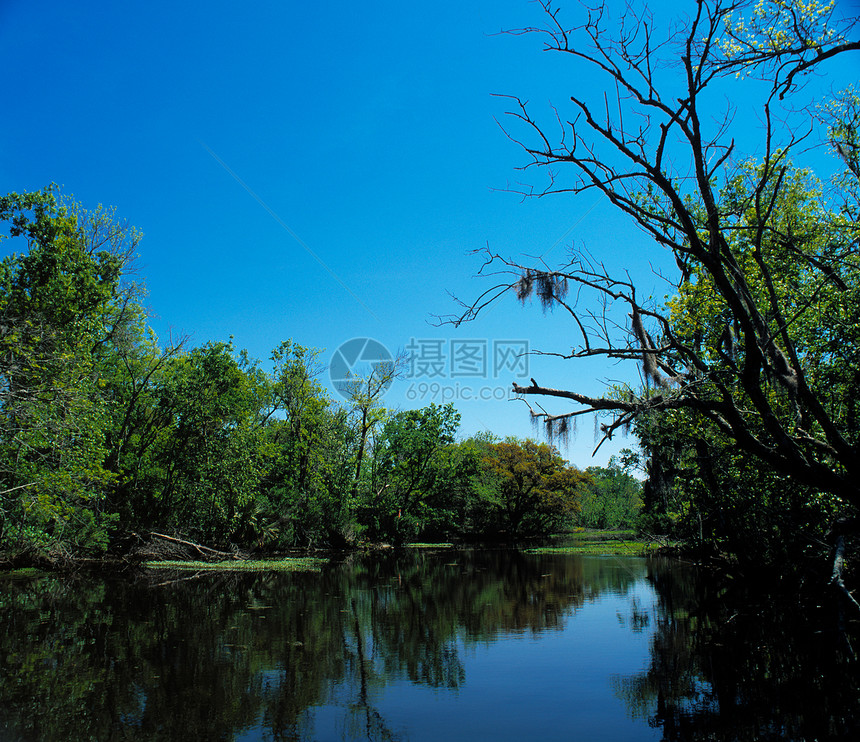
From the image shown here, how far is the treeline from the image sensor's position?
1523 centimetres

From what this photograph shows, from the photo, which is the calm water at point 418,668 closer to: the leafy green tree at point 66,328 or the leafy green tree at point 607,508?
the leafy green tree at point 66,328

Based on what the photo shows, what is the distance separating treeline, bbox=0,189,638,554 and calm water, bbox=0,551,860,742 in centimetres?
336

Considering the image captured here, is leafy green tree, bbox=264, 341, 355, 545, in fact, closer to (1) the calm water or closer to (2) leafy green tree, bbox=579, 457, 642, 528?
(1) the calm water

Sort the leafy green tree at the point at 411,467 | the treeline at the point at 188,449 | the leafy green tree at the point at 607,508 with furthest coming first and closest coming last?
the leafy green tree at the point at 607,508 → the leafy green tree at the point at 411,467 → the treeline at the point at 188,449

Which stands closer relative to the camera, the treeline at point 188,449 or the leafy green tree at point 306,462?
the treeline at point 188,449

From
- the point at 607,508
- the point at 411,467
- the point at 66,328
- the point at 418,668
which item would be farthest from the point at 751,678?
the point at 607,508

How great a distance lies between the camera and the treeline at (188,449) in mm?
15234

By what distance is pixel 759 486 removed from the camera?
42.2 ft

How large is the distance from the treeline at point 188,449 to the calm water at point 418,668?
336 centimetres

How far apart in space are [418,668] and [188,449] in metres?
22.9

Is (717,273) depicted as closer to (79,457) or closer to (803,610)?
(803,610)

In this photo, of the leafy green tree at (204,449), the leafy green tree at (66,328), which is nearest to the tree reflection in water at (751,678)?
the leafy green tree at (66,328)

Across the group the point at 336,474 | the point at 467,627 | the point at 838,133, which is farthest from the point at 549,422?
the point at 336,474

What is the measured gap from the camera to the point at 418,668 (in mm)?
8672
